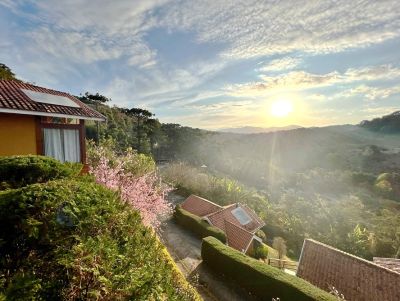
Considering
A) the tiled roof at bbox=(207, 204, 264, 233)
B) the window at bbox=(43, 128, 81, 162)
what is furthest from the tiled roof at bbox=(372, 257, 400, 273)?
the window at bbox=(43, 128, 81, 162)

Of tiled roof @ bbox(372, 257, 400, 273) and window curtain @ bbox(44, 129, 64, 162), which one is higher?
window curtain @ bbox(44, 129, 64, 162)

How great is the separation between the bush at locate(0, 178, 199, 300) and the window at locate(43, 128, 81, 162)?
6269mm

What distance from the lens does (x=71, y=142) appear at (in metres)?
11.2

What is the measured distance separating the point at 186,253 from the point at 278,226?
12.7m

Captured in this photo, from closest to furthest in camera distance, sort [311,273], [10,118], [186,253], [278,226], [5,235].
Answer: [5,235] < [10,118] < [311,273] < [186,253] < [278,226]

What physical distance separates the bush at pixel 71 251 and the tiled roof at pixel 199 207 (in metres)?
16.2

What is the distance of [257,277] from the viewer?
11484 mm

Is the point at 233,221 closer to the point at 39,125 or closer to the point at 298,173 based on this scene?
the point at 39,125

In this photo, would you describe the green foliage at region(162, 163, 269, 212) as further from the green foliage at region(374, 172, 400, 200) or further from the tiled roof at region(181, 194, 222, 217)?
the green foliage at region(374, 172, 400, 200)

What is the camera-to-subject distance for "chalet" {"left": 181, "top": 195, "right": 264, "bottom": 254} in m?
18.0

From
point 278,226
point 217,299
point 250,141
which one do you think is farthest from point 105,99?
point 250,141

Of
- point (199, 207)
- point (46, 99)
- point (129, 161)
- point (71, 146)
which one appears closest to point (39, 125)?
point (46, 99)

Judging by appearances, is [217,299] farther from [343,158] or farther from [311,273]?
[343,158]

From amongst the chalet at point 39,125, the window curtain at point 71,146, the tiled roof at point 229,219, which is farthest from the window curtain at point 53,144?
the tiled roof at point 229,219
